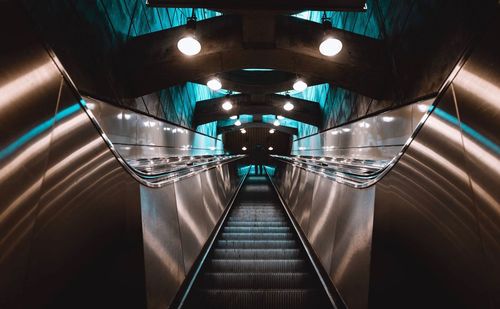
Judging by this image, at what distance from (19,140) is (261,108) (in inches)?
369

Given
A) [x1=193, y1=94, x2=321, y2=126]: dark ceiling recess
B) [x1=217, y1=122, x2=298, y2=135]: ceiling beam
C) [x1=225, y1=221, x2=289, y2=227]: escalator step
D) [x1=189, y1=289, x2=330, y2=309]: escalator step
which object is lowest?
[x1=189, y1=289, x2=330, y2=309]: escalator step

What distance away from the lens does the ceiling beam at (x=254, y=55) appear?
4.60 meters

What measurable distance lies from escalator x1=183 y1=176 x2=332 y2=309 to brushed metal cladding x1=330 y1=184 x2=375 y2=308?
12.9 inches

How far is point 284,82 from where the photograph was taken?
755 cm

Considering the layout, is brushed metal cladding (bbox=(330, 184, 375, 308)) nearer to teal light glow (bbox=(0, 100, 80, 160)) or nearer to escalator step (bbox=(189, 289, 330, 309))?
escalator step (bbox=(189, 289, 330, 309))

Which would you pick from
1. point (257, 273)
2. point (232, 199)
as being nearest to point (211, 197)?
point (257, 273)

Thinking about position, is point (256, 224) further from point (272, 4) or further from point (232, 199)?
point (272, 4)

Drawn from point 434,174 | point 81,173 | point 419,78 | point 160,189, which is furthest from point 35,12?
point 419,78

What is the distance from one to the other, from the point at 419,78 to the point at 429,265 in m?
3.34

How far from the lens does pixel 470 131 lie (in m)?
1.04

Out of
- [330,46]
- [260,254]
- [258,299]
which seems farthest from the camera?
[330,46]

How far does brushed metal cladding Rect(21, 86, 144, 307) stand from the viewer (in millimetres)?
1019

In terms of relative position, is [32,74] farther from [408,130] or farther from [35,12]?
[408,130]

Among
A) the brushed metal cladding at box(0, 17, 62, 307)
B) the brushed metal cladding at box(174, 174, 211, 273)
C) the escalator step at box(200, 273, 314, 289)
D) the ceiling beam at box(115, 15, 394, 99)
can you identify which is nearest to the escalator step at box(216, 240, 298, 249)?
the brushed metal cladding at box(174, 174, 211, 273)
